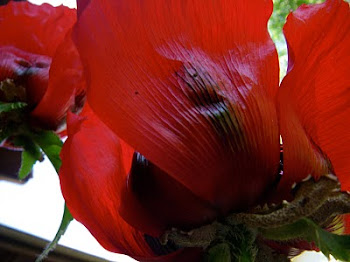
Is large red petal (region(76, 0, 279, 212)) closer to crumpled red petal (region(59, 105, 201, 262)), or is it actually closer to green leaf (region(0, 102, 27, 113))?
crumpled red petal (region(59, 105, 201, 262))

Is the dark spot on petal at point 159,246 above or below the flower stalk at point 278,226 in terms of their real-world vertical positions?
below

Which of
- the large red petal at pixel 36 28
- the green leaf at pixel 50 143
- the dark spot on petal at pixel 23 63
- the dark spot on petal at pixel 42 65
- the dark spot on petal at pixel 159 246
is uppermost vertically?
the large red petal at pixel 36 28

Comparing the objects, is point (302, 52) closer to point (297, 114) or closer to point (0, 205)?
point (297, 114)

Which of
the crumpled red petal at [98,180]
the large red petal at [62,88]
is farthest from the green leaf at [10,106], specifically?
the crumpled red petal at [98,180]

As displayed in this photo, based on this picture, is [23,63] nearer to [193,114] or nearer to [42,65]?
[42,65]

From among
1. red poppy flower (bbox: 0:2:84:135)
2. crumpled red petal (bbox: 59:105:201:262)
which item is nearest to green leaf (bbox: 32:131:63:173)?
red poppy flower (bbox: 0:2:84:135)

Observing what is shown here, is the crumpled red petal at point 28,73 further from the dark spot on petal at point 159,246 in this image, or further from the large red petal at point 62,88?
the dark spot on petal at point 159,246

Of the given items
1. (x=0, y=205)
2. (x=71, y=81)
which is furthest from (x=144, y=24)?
(x=0, y=205)
